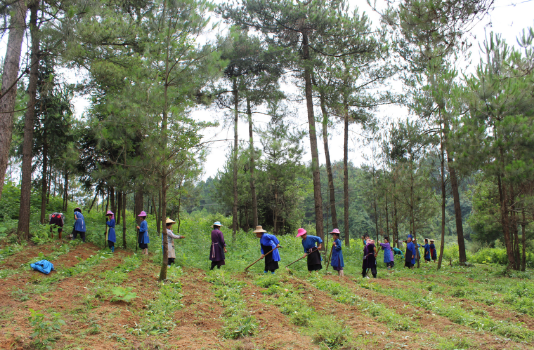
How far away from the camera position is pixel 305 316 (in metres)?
5.49

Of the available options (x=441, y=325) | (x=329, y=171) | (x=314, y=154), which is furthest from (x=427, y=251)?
(x=441, y=325)

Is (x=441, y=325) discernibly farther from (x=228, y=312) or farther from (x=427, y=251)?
(x=427, y=251)

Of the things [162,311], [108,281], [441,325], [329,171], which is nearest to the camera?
[441,325]

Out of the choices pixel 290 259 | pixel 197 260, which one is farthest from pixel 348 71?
pixel 197 260

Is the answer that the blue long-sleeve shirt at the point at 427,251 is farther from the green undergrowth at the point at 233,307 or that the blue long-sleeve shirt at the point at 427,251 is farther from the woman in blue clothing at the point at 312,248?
the green undergrowth at the point at 233,307

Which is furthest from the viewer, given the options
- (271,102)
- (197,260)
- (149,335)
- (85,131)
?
(271,102)

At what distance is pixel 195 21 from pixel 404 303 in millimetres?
7619

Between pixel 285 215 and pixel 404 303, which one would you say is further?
pixel 285 215

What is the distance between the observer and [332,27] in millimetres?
13742

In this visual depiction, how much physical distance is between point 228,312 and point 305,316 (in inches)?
52.5

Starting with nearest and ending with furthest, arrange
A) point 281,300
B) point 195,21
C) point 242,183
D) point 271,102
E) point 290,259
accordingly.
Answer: point 281,300 → point 195,21 → point 290,259 → point 271,102 → point 242,183

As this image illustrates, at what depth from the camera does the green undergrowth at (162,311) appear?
4.95 metres

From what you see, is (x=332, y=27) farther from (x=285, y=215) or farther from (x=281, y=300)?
(x=285, y=215)

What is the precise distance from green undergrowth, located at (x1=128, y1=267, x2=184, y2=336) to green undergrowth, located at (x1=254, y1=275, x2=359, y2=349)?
1774 millimetres
